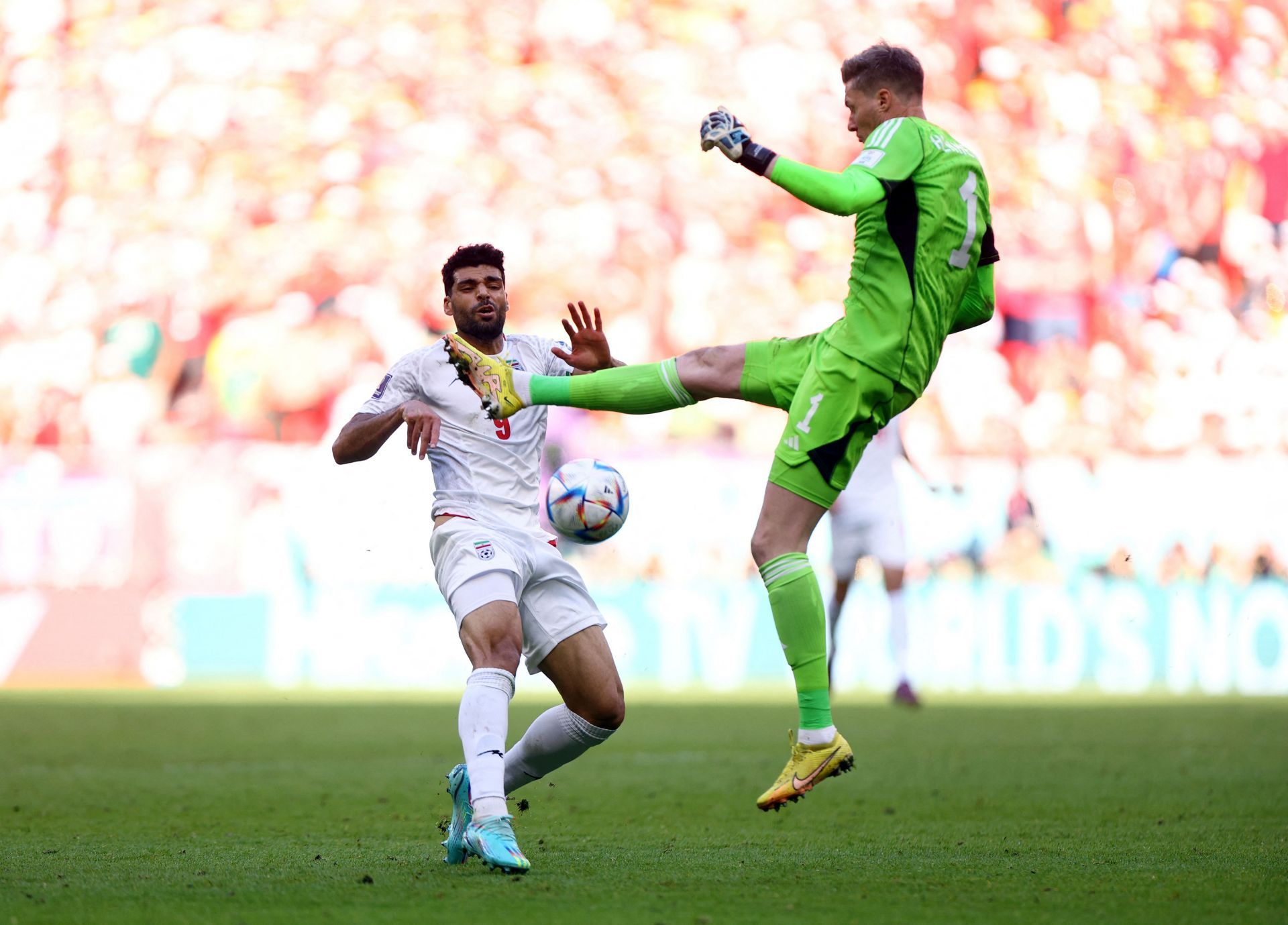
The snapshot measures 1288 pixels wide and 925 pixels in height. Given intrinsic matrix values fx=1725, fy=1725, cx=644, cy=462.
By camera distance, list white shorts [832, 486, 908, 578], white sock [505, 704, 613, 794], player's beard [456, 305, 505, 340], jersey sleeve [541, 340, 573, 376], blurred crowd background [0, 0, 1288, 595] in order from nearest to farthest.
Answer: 1. white sock [505, 704, 613, 794]
2. player's beard [456, 305, 505, 340]
3. jersey sleeve [541, 340, 573, 376]
4. white shorts [832, 486, 908, 578]
5. blurred crowd background [0, 0, 1288, 595]

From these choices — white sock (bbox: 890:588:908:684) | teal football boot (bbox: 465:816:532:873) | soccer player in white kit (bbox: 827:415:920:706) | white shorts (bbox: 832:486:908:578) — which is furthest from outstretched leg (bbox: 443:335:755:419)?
white sock (bbox: 890:588:908:684)

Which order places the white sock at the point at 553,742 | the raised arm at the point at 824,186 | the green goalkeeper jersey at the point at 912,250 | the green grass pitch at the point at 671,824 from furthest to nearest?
the white sock at the point at 553,742
the green goalkeeper jersey at the point at 912,250
the raised arm at the point at 824,186
the green grass pitch at the point at 671,824

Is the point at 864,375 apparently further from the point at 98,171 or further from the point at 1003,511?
the point at 98,171

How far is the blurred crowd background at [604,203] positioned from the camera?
18.3 metres

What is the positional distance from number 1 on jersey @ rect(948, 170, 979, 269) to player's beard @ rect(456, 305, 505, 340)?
1.48m

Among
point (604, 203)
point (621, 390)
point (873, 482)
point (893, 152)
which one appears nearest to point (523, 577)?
point (621, 390)

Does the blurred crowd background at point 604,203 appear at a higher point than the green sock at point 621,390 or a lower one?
higher

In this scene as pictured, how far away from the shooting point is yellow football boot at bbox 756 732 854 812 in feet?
16.3

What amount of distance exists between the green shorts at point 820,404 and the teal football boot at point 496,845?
1.33 metres

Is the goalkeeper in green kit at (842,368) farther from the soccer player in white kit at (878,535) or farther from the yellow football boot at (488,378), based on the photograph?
the soccer player in white kit at (878,535)

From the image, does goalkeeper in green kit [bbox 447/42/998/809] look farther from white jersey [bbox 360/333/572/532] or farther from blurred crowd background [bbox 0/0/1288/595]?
blurred crowd background [bbox 0/0/1288/595]

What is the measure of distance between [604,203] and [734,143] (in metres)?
15.5

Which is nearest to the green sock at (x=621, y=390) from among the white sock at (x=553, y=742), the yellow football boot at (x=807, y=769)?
the white sock at (x=553, y=742)

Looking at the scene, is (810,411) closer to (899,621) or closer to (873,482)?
(899,621)
